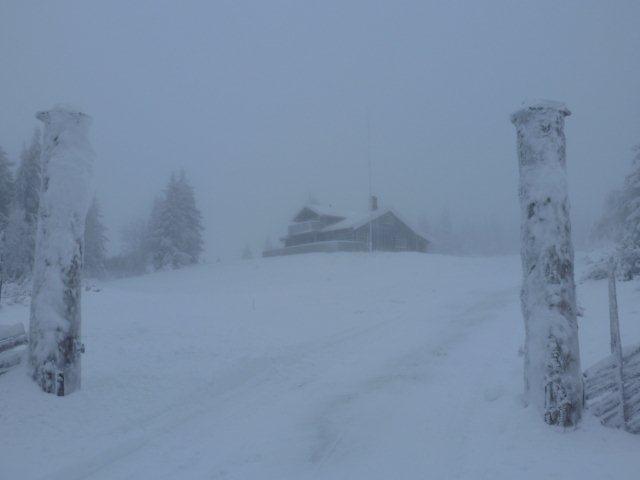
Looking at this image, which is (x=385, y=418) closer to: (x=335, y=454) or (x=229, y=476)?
(x=335, y=454)

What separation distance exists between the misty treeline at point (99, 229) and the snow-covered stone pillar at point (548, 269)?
124 feet

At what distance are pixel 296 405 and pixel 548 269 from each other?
164 inches

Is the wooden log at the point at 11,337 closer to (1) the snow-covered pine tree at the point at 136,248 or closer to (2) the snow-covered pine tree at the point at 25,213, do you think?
(2) the snow-covered pine tree at the point at 25,213

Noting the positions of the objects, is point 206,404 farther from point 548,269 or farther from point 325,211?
point 325,211

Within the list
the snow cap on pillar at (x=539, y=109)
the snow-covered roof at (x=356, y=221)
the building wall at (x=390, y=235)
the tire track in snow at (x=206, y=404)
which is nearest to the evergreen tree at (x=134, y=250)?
the snow-covered roof at (x=356, y=221)

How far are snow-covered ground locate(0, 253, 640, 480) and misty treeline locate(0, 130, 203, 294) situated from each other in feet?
90.6

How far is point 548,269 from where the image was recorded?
6008mm

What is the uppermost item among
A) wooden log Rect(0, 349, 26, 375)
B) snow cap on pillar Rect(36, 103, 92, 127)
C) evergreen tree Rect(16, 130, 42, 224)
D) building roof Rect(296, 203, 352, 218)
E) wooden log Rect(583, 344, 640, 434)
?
evergreen tree Rect(16, 130, 42, 224)

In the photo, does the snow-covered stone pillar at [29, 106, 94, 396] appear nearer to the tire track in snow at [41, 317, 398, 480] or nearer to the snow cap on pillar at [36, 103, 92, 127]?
the snow cap on pillar at [36, 103, 92, 127]

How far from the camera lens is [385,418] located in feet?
22.2

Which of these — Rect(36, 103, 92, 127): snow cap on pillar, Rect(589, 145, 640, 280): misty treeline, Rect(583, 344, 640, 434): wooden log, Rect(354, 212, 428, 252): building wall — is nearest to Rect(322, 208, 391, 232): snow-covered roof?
Rect(354, 212, 428, 252): building wall

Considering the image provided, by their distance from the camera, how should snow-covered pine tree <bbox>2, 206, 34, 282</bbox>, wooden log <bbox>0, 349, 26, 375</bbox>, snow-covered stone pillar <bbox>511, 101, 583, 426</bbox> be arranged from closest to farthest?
1. snow-covered stone pillar <bbox>511, 101, 583, 426</bbox>
2. wooden log <bbox>0, 349, 26, 375</bbox>
3. snow-covered pine tree <bbox>2, 206, 34, 282</bbox>

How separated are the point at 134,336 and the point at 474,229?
4777 inches

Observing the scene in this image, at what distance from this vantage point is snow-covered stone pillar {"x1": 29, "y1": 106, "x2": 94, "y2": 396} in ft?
23.4
